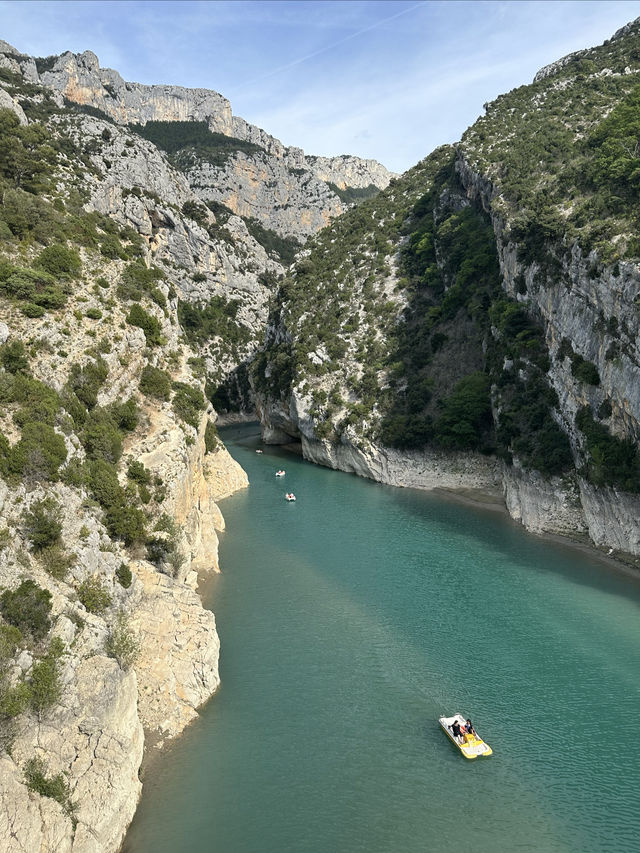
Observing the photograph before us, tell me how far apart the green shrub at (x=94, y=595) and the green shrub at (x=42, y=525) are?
1.89 m

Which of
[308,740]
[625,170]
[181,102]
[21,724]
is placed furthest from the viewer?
[181,102]

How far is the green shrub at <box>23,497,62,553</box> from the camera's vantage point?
19797 millimetres

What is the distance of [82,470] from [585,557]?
30238mm

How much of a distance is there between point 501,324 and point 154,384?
34.2 meters

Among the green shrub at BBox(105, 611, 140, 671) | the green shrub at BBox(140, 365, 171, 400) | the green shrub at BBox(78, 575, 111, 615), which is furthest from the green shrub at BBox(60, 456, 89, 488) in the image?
the green shrub at BBox(140, 365, 171, 400)

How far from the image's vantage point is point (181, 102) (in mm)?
161500

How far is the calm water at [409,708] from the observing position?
16.7m

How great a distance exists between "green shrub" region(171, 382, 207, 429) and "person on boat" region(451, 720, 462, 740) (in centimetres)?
2253

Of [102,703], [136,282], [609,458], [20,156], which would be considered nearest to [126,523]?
[102,703]

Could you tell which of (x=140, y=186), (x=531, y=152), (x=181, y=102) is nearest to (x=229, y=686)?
(x=531, y=152)

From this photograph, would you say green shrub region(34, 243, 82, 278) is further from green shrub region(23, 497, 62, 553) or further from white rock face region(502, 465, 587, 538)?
white rock face region(502, 465, 587, 538)

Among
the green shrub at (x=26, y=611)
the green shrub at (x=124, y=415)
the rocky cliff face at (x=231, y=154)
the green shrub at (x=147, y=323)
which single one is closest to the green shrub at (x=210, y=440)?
the green shrub at (x=147, y=323)

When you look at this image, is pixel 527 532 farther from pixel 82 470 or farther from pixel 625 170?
pixel 82 470

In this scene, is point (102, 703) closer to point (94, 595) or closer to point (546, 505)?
point (94, 595)
